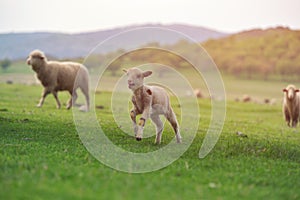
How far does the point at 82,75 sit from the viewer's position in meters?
16.9

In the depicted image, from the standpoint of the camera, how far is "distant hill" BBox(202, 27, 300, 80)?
176ft

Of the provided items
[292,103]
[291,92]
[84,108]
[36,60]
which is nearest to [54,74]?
[36,60]

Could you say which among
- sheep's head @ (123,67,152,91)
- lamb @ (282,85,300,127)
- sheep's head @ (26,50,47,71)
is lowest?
lamb @ (282,85,300,127)

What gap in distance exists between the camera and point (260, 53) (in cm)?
5847

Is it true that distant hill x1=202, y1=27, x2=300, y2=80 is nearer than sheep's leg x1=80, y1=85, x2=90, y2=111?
No

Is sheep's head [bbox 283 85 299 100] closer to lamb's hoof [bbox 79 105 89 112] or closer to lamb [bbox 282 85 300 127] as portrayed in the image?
lamb [bbox 282 85 300 127]

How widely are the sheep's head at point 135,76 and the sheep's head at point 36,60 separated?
31.8ft

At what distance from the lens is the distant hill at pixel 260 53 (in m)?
53.7

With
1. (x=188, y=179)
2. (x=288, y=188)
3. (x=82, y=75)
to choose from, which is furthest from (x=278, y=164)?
(x=82, y=75)

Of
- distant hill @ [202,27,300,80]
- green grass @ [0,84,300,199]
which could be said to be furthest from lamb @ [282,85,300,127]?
distant hill @ [202,27,300,80]

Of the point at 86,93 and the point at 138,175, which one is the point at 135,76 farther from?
the point at 86,93

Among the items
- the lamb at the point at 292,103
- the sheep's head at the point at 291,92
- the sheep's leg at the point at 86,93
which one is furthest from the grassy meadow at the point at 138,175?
the lamb at the point at 292,103

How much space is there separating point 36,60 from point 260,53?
46.1m

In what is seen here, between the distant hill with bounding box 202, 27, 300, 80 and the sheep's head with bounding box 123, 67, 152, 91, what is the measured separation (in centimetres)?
4712
